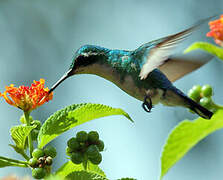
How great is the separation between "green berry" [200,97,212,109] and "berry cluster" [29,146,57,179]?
0.78 meters

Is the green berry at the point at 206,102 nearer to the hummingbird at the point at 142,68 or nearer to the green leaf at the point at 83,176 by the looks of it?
the hummingbird at the point at 142,68

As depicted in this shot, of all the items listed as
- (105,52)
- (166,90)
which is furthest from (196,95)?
(105,52)

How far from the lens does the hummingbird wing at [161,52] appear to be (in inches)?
77.4

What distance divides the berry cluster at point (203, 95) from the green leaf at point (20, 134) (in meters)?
0.83

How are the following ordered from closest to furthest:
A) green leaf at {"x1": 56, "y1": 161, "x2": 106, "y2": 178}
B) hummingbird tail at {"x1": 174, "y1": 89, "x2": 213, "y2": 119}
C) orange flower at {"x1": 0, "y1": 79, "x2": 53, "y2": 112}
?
green leaf at {"x1": 56, "y1": 161, "x2": 106, "y2": 178}, orange flower at {"x1": 0, "y1": 79, "x2": 53, "y2": 112}, hummingbird tail at {"x1": 174, "y1": 89, "x2": 213, "y2": 119}

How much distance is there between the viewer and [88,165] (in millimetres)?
1620

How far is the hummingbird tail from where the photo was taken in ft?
6.21

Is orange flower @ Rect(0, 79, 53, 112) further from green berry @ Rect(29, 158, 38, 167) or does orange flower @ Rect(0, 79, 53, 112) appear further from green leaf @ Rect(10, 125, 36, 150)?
green berry @ Rect(29, 158, 38, 167)

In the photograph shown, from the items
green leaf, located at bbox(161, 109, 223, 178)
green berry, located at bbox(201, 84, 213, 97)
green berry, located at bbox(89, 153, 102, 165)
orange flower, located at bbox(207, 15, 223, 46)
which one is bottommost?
green leaf, located at bbox(161, 109, 223, 178)

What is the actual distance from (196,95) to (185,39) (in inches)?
11.5

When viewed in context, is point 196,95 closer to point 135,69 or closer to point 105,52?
point 135,69

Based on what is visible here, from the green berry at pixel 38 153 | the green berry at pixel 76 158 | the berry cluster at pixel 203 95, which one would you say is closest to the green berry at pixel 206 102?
the berry cluster at pixel 203 95

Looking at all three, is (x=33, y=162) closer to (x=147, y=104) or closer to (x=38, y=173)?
(x=38, y=173)

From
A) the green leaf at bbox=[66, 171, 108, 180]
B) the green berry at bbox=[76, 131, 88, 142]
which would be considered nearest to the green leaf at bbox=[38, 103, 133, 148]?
the green berry at bbox=[76, 131, 88, 142]
